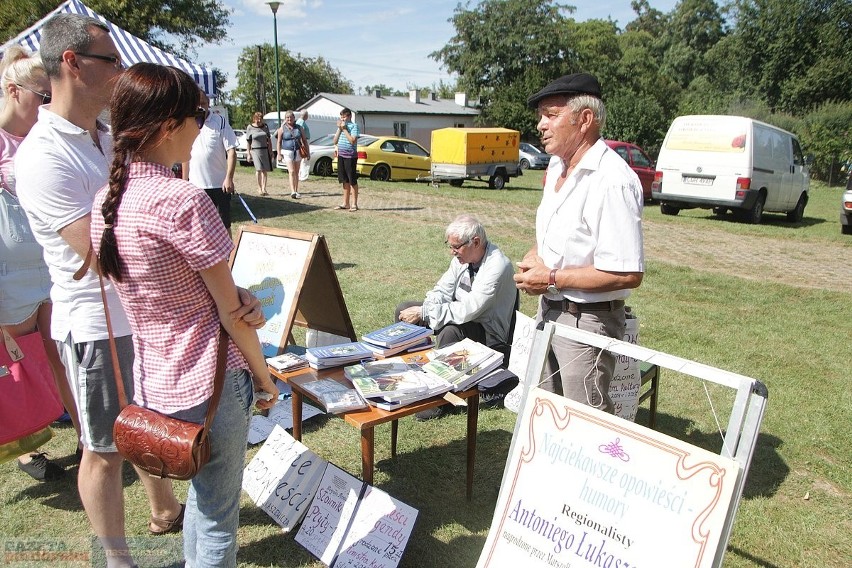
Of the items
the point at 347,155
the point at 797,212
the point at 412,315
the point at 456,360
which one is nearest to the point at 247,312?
the point at 456,360

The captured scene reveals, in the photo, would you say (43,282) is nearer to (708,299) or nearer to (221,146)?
(221,146)

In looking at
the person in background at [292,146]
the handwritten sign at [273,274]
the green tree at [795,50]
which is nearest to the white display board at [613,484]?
the handwritten sign at [273,274]

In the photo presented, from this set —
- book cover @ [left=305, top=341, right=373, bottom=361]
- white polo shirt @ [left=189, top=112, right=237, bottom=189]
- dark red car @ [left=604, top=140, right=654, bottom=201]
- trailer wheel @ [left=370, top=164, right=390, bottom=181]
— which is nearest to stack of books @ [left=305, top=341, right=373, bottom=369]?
book cover @ [left=305, top=341, right=373, bottom=361]

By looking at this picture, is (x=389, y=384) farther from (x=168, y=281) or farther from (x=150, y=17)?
(x=150, y=17)

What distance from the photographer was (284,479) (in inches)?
114

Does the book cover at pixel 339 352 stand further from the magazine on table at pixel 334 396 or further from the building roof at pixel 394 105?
the building roof at pixel 394 105

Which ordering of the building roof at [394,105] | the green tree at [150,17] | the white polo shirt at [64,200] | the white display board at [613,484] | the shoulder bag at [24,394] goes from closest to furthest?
the white display board at [613,484] → the white polo shirt at [64,200] → the shoulder bag at [24,394] → the green tree at [150,17] → the building roof at [394,105]

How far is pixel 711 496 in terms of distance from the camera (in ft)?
5.68

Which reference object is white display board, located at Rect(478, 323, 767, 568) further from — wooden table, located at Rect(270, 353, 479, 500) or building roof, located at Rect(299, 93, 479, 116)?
building roof, located at Rect(299, 93, 479, 116)

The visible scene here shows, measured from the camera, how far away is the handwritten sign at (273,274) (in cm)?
384

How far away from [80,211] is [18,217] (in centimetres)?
105

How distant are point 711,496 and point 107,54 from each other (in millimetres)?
2407

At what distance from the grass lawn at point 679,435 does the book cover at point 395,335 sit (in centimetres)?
68

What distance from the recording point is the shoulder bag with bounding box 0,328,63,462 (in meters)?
2.82
